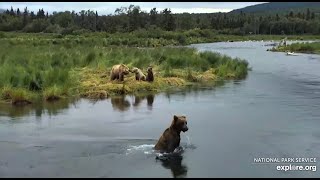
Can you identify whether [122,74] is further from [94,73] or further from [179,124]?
[179,124]

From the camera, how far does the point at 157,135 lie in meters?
13.0

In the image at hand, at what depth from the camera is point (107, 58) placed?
29.1 metres

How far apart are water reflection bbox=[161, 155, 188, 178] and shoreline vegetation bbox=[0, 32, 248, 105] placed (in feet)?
29.6

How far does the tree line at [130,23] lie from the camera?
106 metres

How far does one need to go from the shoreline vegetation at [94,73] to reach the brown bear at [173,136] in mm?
8465

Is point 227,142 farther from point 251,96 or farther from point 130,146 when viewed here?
point 251,96

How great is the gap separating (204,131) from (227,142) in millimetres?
1328

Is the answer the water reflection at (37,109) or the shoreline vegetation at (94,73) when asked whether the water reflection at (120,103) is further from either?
the water reflection at (37,109)

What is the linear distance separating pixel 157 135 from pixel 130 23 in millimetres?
105897

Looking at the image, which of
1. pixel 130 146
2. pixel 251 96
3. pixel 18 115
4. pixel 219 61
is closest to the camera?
pixel 130 146

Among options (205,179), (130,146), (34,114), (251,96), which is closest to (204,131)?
(130,146)

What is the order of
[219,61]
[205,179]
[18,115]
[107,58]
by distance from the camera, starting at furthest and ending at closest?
[219,61] < [107,58] < [18,115] < [205,179]

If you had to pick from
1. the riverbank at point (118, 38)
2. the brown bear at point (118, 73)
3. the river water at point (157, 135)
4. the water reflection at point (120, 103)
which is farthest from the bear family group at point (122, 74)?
the riverbank at point (118, 38)

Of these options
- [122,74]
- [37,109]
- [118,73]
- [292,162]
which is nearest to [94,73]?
[118,73]
